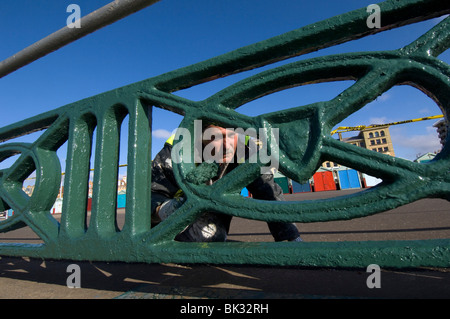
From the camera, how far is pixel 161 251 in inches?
33.3

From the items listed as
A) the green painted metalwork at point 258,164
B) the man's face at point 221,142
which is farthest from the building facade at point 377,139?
the green painted metalwork at point 258,164

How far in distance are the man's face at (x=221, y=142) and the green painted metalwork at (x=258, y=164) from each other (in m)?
0.40

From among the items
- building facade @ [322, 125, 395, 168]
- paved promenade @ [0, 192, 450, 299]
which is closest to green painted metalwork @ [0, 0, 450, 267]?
paved promenade @ [0, 192, 450, 299]

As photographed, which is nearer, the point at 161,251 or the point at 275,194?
the point at 161,251

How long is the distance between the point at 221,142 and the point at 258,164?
0.66m

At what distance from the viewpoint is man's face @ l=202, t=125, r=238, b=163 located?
1353mm

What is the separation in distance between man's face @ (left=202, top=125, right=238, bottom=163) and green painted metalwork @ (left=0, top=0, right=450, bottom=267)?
0.40m

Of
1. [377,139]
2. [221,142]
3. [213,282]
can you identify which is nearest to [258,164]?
[221,142]

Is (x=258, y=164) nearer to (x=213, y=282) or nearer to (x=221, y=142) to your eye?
(x=221, y=142)
